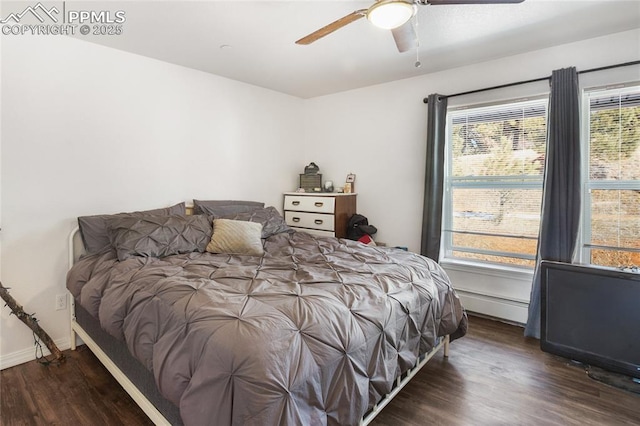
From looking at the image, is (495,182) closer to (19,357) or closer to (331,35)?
(331,35)

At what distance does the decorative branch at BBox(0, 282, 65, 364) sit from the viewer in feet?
7.07

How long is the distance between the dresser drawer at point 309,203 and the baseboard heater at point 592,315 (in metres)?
2.14

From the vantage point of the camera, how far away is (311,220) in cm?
396

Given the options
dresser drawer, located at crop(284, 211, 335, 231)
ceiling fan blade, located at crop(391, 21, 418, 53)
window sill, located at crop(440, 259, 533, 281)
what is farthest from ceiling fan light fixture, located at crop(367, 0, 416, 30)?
window sill, located at crop(440, 259, 533, 281)

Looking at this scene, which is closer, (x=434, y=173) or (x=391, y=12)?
(x=391, y=12)

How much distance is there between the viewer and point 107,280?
195 cm

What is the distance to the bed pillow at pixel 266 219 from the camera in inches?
Result: 120

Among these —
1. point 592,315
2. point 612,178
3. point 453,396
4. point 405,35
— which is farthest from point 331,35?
point 592,315

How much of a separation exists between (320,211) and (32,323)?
272 centimetres

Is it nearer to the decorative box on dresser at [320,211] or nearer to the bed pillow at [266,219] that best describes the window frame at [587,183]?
the decorative box on dresser at [320,211]

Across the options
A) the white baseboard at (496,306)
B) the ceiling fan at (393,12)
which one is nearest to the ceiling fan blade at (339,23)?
the ceiling fan at (393,12)

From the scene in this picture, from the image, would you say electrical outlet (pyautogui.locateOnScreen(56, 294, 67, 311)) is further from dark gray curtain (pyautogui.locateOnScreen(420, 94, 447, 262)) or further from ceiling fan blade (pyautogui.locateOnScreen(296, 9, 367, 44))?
dark gray curtain (pyautogui.locateOnScreen(420, 94, 447, 262))

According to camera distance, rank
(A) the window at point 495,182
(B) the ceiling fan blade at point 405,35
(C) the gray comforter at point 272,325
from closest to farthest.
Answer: (C) the gray comforter at point 272,325 → (B) the ceiling fan blade at point 405,35 → (A) the window at point 495,182

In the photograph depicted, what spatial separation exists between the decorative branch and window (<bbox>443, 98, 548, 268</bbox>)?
3.57 metres
